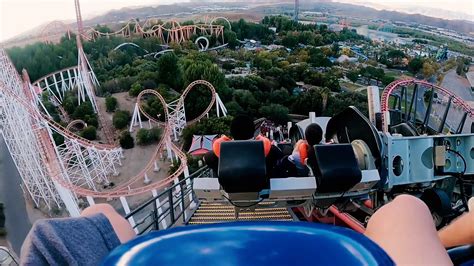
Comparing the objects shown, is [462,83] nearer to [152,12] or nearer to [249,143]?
[249,143]

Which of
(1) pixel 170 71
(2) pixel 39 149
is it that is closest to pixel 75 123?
(1) pixel 170 71

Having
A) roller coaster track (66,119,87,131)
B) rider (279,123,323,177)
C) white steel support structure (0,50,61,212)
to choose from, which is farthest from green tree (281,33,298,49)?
rider (279,123,323,177)

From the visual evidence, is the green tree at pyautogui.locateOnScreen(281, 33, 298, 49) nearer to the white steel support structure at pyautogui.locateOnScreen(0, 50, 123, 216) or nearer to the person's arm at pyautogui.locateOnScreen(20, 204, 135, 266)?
the white steel support structure at pyautogui.locateOnScreen(0, 50, 123, 216)

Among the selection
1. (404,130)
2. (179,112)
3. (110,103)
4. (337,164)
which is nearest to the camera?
(337,164)

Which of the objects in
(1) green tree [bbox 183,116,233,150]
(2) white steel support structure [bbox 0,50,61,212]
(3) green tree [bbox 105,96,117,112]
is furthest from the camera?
(3) green tree [bbox 105,96,117,112]

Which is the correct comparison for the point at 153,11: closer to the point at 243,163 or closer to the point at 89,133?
the point at 89,133

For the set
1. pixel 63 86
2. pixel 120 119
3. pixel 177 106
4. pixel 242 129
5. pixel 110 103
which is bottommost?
pixel 120 119
